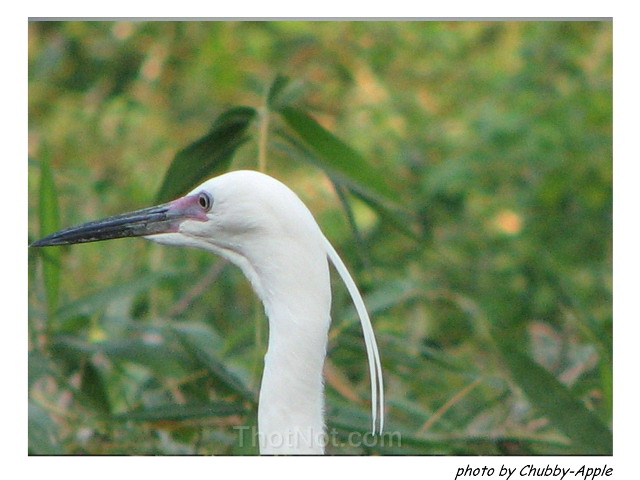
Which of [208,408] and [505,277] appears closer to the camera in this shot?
[208,408]

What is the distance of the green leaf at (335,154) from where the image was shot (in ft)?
7.58

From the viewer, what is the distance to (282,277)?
1.67 meters

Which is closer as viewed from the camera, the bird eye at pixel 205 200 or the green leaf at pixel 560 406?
the bird eye at pixel 205 200

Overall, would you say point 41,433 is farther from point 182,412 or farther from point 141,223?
point 141,223

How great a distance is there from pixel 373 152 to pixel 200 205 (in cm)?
296

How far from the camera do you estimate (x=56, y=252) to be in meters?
2.47

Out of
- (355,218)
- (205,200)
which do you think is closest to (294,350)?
(205,200)

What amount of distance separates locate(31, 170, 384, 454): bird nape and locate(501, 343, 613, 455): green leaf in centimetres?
66

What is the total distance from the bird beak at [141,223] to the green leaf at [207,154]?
0.35m

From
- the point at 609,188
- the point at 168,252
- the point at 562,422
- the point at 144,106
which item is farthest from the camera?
the point at 144,106

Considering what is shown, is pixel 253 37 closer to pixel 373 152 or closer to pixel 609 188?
pixel 373 152

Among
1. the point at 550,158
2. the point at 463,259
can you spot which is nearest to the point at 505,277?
the point at 463,259

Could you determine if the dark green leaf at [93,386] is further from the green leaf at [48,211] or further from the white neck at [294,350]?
the white neck at [294,350]

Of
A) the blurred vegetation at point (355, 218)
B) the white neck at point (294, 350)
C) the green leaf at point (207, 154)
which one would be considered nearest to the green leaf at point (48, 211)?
the blurred vegetation at point (355, 218)
